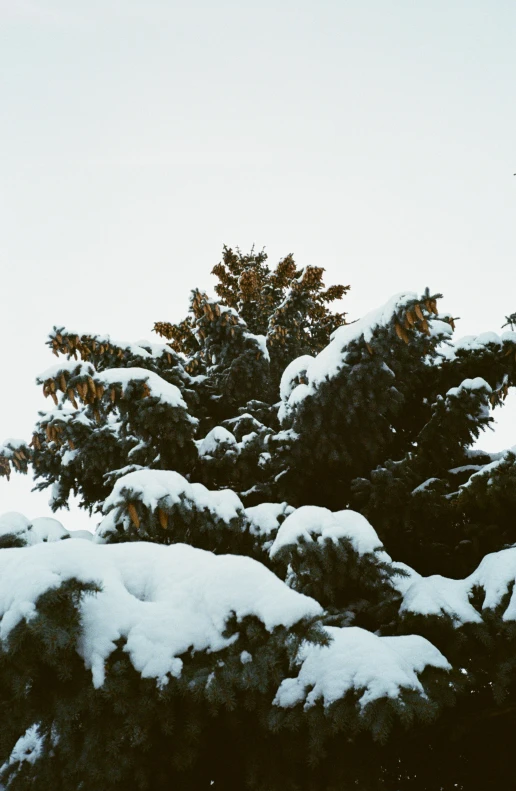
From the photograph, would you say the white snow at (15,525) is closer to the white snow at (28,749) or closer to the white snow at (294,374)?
the white snow at (28,749)

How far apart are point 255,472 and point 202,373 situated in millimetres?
3006

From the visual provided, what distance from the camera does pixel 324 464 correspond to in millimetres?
5066

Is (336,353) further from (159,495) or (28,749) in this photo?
(28,749)

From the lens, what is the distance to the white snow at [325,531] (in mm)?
2863

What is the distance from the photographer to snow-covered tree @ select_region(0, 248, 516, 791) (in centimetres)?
196

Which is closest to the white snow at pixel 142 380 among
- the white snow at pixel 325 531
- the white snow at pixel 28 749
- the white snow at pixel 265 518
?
the white snow at pixel 265 518

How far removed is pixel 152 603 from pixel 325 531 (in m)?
1.12

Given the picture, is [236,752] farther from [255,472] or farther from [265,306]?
[265,306]

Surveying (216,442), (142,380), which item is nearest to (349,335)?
(142,380)

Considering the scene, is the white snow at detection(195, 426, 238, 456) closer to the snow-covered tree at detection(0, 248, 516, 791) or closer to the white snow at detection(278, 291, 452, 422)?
the snow-covered tree at detection(0, 248, 516, 791)

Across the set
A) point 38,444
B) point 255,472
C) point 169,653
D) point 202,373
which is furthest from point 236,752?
point 202,373

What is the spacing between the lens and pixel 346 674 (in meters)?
2.06

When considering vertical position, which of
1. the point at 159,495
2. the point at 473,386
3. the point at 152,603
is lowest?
the point at 152,603

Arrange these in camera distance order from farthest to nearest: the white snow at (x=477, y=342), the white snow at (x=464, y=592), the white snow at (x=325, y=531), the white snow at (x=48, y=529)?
the white snow at (x=477, y=342) → the white snow at (x=48, y=529) → the white snow at (x=325, y=531) → the white snow at (x=464, y=592)
